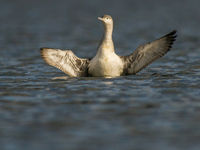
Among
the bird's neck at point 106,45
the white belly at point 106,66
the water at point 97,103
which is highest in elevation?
the bird's neck at point 106,45

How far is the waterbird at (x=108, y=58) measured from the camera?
13.0 meters

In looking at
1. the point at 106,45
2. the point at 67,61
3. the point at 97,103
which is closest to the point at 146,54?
the point at 106,45

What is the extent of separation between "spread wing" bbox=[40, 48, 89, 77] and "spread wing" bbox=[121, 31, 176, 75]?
1068 mm

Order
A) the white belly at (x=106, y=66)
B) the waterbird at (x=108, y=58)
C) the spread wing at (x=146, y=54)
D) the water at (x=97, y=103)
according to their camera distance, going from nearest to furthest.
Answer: the water at (x=97, y=103), the white belly at (x=106, y=66), the waterbird at (x=108, y=58), the spread wing at (x=146, y=54)

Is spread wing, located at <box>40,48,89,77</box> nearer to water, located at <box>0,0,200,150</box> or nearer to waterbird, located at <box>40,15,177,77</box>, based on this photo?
waterbird, located at <box>40,15,177,77</box>

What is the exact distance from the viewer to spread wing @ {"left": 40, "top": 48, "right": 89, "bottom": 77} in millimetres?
13438

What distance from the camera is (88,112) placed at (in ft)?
30.0

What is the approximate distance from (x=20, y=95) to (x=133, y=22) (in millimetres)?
22662

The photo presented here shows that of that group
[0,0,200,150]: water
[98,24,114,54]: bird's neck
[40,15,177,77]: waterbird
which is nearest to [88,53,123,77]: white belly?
[40,15,177,77]: waterbird

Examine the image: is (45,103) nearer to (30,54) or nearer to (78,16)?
(30,54)

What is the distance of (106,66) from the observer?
1289 centimetres

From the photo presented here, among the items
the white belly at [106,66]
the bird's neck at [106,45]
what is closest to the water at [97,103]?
the white belly at [106,66]

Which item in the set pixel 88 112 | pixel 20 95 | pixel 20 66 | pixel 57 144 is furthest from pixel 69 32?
pixel 57 144

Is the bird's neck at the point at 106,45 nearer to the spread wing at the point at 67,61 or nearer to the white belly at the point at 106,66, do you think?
the white belly at the point at 106,66
